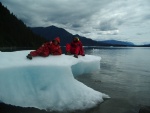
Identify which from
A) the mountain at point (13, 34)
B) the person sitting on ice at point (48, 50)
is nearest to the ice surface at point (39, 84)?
the person sitting on ice at point (48, 50)

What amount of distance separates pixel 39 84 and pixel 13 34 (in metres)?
103

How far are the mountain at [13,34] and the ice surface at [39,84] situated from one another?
87177 millimetres

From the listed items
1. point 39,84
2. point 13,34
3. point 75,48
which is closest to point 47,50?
point 39,84

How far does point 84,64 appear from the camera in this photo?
13.0 m

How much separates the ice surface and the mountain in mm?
87177

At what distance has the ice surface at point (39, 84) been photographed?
27.3ft

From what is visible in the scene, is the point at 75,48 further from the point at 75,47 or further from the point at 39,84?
the point at 39,84

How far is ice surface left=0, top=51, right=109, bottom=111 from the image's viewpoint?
8336 mm

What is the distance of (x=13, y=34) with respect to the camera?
350ft

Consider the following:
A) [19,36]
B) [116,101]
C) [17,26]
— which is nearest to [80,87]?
[116,101]

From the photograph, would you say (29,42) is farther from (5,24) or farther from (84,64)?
(84,64)

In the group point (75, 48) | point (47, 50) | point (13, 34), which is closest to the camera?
point (47, 50)

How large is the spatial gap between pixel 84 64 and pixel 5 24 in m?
101

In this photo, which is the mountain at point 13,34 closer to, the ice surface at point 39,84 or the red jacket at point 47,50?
the red jacket at point 47,50
